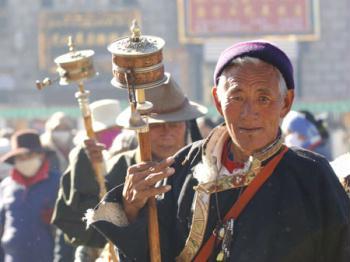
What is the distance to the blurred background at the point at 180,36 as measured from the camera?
40.2 m

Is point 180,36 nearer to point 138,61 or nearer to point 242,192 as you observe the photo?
point 138,61

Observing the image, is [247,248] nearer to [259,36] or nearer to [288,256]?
[288,256]

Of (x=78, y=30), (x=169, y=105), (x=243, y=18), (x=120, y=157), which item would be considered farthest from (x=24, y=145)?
(x=78, y=30)

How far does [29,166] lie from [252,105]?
5.41 metres

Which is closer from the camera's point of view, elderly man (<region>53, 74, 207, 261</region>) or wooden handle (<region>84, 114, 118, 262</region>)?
elderly man (<region>53, 74, 207, 261</region>)

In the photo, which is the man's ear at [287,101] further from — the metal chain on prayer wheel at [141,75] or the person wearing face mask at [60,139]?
the person wearing face mask at [60,139]

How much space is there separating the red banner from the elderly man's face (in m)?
36.4

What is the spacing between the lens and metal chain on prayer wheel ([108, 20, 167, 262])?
4.07 meters

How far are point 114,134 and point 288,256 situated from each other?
6.36m

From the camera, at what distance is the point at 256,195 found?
398 cm

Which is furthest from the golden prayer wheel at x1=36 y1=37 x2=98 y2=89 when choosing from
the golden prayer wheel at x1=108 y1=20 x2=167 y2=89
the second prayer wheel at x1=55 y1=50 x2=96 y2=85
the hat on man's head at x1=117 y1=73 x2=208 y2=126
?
the golden prayer wheel at x1=108 y1=20 x2=167 y2=89

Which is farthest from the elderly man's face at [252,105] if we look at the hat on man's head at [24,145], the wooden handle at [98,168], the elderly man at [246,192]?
the hat on man's head at [24,145]

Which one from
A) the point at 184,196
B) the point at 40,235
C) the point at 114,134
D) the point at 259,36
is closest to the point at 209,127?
the point at 114,134

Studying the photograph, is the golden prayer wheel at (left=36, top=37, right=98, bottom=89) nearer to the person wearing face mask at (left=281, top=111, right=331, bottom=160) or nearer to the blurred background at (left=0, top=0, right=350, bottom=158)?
the person wearing face mask at (left=281, top=111, right=331, bottom=160)
